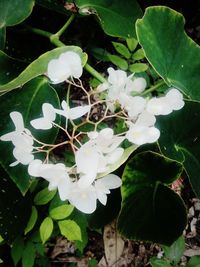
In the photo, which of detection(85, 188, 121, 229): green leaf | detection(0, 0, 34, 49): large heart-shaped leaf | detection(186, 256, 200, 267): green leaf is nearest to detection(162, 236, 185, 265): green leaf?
detection(186, 256, 200, 267): green leaf

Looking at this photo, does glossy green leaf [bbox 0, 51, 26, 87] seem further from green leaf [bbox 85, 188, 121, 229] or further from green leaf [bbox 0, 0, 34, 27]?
green leaf [bbox 85, 188, 121, 229]

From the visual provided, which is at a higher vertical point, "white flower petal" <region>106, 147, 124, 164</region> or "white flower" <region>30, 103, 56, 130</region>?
"white flower" <region>30, 103, 56, 130</region>

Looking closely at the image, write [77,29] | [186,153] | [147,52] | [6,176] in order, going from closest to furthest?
[147,52] < [186,153] < [6,176] < [77,29]

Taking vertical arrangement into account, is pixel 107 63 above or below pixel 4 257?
above

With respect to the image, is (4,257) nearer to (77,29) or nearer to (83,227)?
(83,227)

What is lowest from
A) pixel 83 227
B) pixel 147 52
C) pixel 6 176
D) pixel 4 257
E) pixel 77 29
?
Answer: pixel 4 257

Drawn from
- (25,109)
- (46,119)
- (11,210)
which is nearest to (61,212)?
(11,210)

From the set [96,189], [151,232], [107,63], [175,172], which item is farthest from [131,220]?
[107,63]
